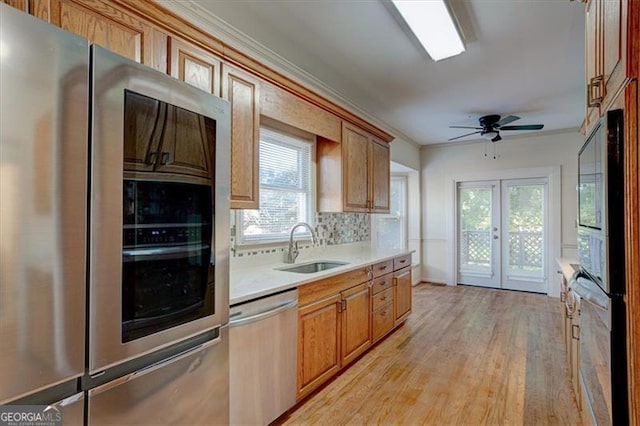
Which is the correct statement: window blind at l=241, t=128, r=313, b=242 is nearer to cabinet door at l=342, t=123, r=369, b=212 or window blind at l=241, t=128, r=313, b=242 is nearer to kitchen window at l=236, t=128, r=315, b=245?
kitchen window at l=236, t=128, r=315, b=245

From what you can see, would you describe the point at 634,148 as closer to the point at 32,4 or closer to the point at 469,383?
the point at 32,4

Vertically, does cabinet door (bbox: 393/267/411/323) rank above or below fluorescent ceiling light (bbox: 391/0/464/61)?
below

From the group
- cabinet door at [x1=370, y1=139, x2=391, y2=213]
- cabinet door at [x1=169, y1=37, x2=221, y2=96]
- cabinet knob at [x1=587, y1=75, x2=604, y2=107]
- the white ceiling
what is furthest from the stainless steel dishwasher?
cabinet door at [x1=370, y1=139, x2=391, y2=213]

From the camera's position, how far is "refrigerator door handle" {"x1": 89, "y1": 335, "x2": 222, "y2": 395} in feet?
3.59

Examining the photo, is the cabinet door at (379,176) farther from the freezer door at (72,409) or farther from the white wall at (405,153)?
the freezer door at (72,409)

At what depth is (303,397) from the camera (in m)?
2.34

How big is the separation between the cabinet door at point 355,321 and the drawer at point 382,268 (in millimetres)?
205

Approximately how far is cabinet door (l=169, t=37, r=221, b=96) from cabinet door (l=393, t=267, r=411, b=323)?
9.01 ft

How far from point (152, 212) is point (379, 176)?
3.26 metres

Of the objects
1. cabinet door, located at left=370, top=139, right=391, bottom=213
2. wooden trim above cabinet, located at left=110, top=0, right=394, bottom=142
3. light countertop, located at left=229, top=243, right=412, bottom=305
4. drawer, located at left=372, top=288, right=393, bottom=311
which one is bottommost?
drawer, located at left=372, top=288, right=393, bottom=311

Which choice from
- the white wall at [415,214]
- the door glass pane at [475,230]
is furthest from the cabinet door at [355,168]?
the door glass pane at [475,230]

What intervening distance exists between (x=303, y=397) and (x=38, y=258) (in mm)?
1939

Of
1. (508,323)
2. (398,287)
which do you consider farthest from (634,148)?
(508,323)

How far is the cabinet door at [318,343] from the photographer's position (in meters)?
2.28
